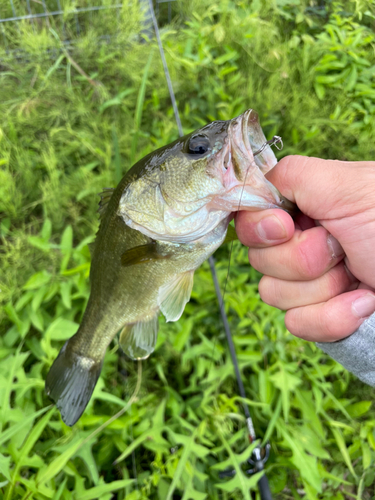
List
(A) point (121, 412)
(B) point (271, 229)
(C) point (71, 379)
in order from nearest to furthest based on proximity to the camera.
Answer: (B) point (271, 229) < (C) point (71, 379) < (A) point (121, 412)

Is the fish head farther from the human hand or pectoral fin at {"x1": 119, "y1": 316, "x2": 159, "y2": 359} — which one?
pectoral fin at {"x1": 119, "y1": 316, "x2": 159, "y2": 359}

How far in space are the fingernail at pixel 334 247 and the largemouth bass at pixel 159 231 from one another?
0.17 meters

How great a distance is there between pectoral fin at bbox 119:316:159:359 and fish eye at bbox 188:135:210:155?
679 millimetres

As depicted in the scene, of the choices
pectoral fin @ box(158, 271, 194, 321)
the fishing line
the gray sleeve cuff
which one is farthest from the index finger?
the fishing line

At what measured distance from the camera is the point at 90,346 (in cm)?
127

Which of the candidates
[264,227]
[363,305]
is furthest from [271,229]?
[363,305]

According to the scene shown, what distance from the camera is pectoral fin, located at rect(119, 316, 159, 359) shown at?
4.10 ft

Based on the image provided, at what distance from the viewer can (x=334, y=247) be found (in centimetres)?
94

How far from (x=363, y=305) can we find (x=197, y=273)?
1.01 metres

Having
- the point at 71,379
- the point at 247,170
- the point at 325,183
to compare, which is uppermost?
the point at 247,170

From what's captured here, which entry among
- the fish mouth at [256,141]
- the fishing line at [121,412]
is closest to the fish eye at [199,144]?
the fish mouth at [256,141]

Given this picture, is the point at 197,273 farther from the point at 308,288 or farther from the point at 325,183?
the point at 325,183

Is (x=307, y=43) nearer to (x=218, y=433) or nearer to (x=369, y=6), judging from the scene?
(x=369, y=6)

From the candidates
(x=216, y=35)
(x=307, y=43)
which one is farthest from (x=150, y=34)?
(x=307, y=43)
